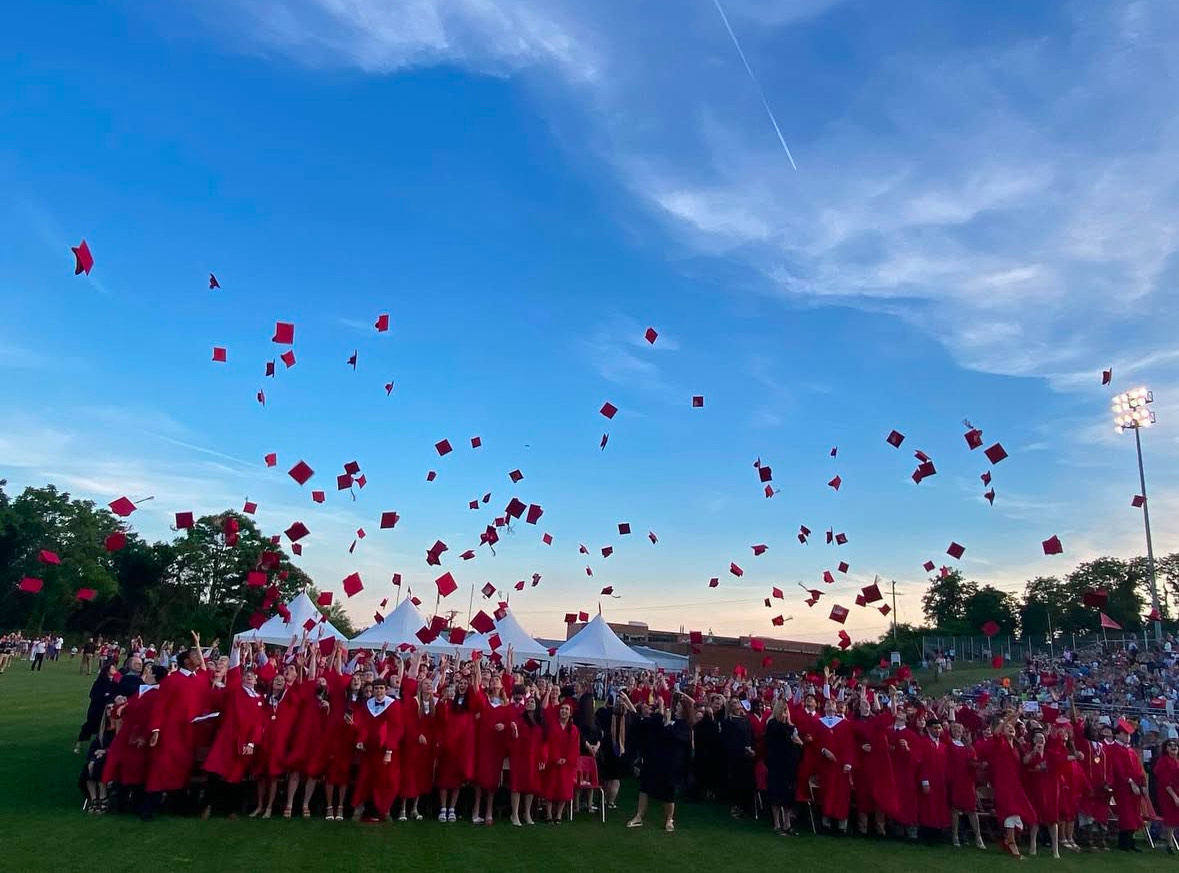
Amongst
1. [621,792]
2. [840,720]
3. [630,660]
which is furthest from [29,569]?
[840,720]

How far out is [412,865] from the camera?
7125mm

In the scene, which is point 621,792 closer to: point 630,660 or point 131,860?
point 131,860

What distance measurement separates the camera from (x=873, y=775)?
10.1 metres

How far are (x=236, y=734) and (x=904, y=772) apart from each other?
8.10 m

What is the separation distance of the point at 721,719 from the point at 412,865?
643cm

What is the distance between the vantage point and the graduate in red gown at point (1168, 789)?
10938 mm

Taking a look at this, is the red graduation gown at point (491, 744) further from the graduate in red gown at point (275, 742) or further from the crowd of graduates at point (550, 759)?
the graduate in red gown at point (275, 742)

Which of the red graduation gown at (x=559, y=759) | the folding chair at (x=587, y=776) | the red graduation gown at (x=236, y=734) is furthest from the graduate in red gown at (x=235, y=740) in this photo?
the folding chair at (x=587, y=776)

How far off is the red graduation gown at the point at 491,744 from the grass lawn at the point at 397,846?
53 cm

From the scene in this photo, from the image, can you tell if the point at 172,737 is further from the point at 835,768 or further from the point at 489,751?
the point at 835,768

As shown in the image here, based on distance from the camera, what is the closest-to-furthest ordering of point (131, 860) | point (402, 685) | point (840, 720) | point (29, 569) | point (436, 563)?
point (131, 860) < point (402, 685) < point (840, 720) < point (436, 563) < point (29, 569)

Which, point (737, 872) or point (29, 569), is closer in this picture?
point (737, 872)

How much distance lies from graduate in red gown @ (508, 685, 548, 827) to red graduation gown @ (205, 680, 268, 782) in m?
Result: 2.90

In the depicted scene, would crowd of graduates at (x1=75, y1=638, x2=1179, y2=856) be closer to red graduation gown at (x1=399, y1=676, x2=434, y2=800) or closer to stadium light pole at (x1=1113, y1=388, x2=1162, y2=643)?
red graduation gown at (x1=399, y1=676, x2=434, y2=800)
